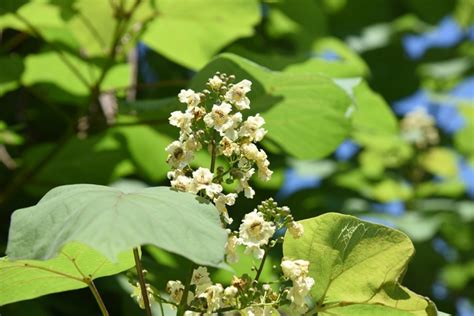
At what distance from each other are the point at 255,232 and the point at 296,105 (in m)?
0.70

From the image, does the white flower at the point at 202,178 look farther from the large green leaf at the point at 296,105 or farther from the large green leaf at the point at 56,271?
the large green leaf at the point at 296,105

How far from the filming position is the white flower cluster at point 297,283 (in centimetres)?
101

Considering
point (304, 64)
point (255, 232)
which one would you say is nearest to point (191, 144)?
point (255, 232)

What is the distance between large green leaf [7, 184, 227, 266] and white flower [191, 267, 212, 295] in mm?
91

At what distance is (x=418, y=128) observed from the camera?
11.8ft

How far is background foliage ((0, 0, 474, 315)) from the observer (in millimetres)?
1859

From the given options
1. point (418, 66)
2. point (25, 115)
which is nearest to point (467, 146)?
point (418, 66)

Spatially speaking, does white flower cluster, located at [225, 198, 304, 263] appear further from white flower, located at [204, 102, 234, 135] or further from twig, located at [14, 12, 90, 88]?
twig, located at [14, 12, 90, 88]

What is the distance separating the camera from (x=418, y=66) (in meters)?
3.94

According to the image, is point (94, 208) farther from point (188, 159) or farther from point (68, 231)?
point (188, 159)

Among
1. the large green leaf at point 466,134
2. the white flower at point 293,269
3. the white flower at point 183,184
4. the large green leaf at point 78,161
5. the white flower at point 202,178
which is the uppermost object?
the white flower at point 202,178

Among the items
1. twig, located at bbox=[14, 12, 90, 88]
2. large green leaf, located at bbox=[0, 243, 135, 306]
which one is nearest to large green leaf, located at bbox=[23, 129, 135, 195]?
twig, located at bbox=[14, 12, 90, 88]

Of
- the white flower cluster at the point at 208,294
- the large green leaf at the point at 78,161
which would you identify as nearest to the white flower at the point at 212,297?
the white flower cluster at the point at 208,294

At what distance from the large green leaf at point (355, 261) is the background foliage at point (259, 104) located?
47 cm
